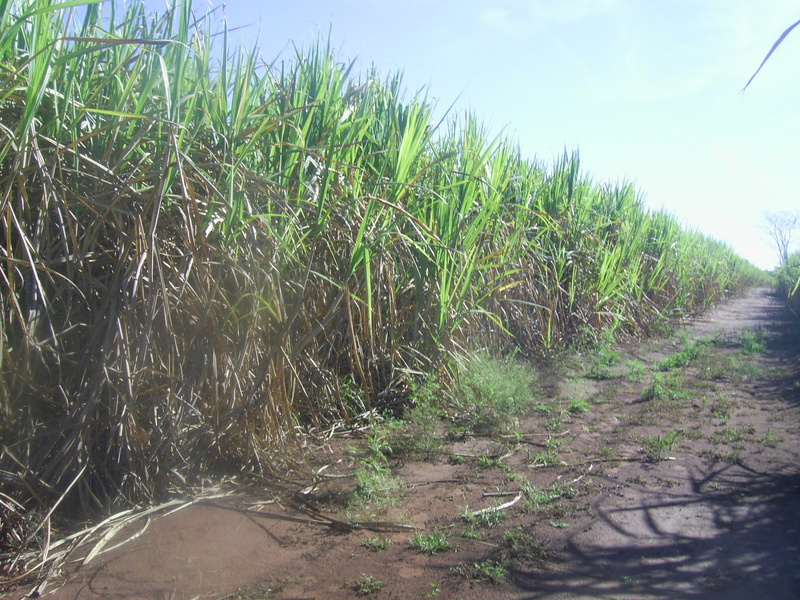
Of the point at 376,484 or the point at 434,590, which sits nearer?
the point at 434,590

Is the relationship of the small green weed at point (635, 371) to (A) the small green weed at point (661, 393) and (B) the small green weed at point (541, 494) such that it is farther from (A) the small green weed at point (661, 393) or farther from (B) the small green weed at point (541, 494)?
(B) the small green weed at point (541, 494)

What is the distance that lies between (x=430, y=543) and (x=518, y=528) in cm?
38

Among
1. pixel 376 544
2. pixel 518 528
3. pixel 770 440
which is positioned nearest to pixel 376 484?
pixel 376 544

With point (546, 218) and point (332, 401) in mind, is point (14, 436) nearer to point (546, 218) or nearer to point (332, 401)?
point (332, 401)

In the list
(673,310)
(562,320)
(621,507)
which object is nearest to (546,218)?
(562,320)

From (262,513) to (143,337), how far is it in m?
0.84

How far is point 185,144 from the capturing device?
2572 millimetres

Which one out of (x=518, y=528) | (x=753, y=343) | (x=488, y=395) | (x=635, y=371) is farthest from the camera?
(x=753, y=343)

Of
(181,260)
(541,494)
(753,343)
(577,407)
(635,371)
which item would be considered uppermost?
(181,260)

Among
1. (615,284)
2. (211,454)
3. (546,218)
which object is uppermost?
(546,218)

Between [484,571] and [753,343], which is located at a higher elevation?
[753,343]

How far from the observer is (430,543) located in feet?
7.54

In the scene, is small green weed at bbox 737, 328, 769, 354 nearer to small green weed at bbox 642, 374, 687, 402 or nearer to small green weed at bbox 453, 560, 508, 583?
small green weed at bbox 642, 374, 687, 402

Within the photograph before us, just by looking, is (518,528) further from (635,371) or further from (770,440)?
(635,371)
